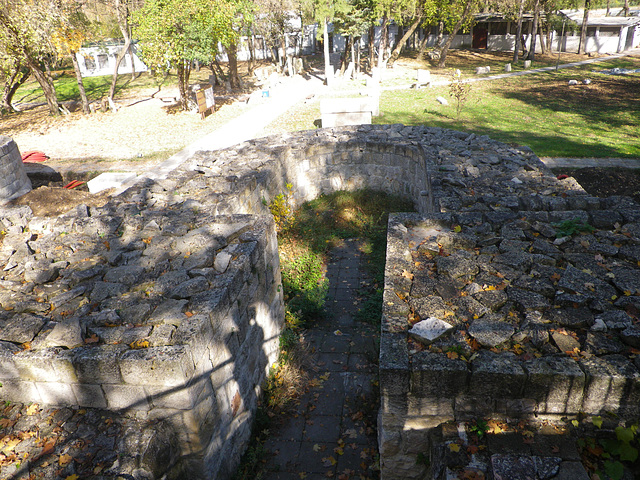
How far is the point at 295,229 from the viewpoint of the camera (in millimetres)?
8516

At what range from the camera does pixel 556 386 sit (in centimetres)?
300

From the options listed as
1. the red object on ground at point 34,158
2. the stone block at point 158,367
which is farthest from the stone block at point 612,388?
the red object on ground at point 34,158

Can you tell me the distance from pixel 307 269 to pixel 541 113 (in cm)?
1317


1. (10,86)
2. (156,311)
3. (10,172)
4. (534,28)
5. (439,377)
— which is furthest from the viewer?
(534,28)

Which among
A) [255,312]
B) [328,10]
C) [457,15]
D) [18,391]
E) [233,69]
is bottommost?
[255,312]

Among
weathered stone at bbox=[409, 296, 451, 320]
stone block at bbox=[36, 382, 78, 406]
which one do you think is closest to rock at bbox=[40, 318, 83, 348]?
stone block at bbox=[36, 382, 78, 406]

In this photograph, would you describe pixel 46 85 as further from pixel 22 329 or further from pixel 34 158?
pixel 22 329

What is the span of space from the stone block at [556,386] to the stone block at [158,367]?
2391 mm

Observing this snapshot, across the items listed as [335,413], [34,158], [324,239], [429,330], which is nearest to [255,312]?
[335,413]

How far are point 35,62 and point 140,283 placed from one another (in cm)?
1848

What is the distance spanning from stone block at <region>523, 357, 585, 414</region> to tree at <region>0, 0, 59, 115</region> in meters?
19.1

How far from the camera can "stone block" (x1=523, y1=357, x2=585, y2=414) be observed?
2979 mm

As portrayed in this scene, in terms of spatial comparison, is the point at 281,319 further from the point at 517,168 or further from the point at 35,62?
the point at 35,62

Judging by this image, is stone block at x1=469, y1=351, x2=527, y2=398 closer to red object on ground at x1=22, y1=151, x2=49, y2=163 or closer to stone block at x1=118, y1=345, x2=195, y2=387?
stone block at x1=118, y1=345, x2=195, y2=387
